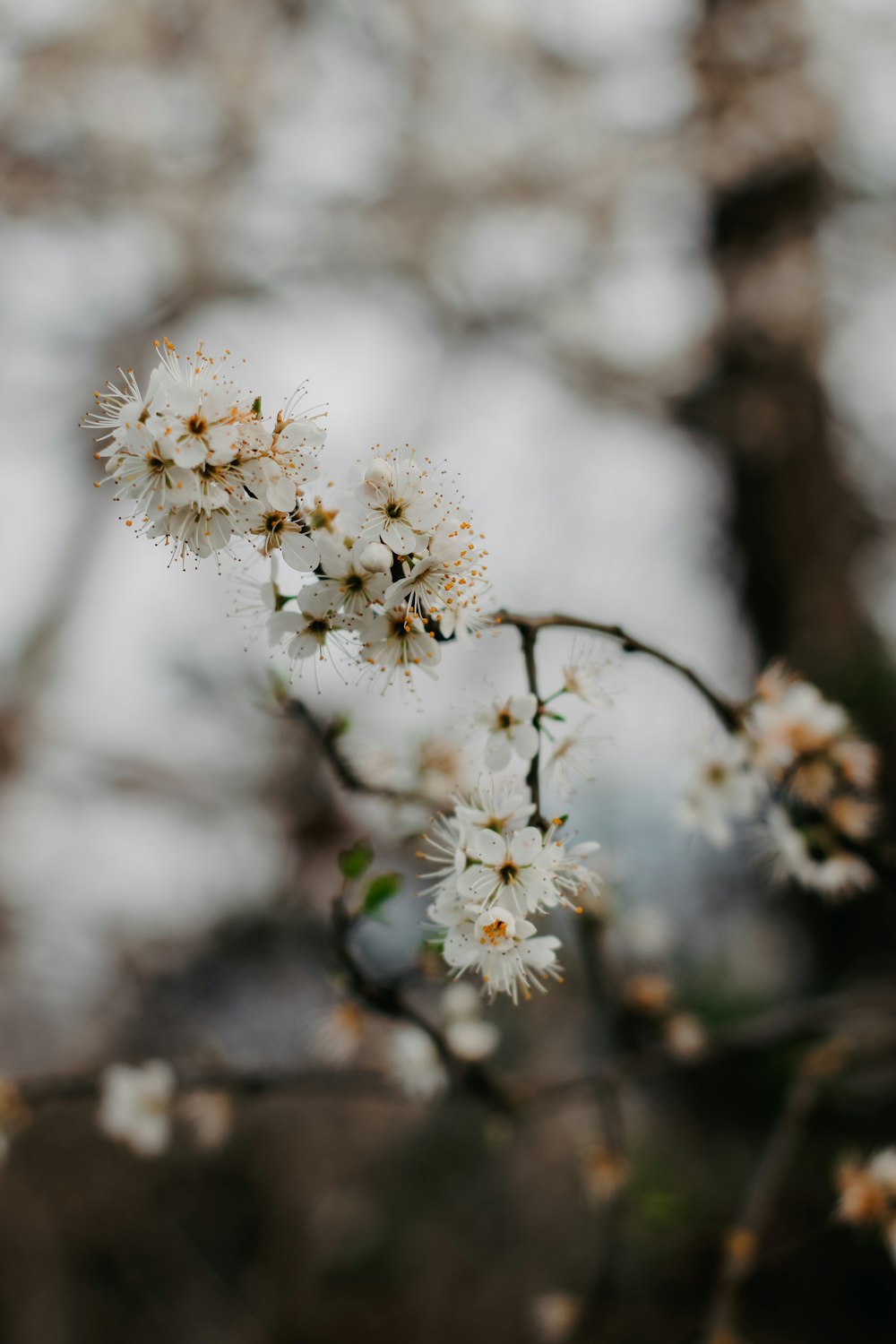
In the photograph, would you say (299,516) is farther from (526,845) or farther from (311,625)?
(526,845)

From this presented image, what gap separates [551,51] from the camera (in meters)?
4.28

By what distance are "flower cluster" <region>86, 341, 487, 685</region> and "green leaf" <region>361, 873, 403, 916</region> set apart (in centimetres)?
28

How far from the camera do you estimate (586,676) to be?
100cm

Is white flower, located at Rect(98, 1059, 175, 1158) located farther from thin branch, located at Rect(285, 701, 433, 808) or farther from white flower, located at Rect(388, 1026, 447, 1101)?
thin branch, located at Rect(285, 701, 433, 808)

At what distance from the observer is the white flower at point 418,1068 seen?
4.48 feet

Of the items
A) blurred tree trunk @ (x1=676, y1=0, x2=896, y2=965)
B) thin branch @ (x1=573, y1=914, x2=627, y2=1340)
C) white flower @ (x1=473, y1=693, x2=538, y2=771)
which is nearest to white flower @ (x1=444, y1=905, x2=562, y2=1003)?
white flower @ (x1=473, y1=693, x2=538, y2=771)

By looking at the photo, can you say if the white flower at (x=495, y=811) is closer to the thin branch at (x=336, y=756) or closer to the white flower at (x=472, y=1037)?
the thin branch at (x=336, y=756)

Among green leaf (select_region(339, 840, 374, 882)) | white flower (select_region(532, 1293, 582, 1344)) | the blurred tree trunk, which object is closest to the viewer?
green leaf (select_region(339, 840, 374, 882))

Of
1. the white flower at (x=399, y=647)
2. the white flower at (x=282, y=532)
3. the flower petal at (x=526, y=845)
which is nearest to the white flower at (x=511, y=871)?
the flower petal at (x=526, y=845)

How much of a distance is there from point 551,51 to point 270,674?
444cm

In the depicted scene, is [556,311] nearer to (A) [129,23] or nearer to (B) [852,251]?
(B) [852,251]

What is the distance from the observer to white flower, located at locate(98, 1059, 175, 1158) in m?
1.47

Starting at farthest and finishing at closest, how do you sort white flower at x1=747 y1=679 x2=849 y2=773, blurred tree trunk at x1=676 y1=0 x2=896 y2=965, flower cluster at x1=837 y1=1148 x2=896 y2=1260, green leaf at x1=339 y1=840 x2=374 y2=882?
blurred tree trunk at x1=676 y1=0 x2=896 y2=965 < flower cluster at x1=837 y1=1148 x2=896 y2=1260 < white flower at x1=747 y1=679 x2=849 y2=773 < green leaf at x1=339 y1=840 x2=374 y2=882

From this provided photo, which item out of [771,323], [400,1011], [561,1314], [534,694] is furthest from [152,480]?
[771,323]
